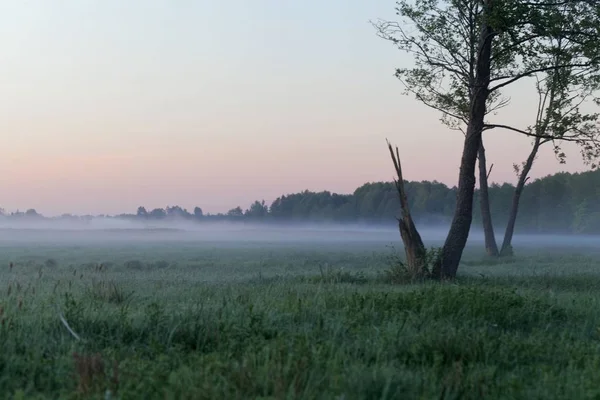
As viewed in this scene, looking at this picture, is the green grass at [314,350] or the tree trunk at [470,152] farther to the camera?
the tree trunk at [470,152]

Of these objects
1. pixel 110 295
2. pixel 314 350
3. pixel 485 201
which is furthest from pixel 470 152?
pixel 485 201

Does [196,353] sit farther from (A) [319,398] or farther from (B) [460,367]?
(B) [460,367]

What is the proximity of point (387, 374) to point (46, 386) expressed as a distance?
292 cm

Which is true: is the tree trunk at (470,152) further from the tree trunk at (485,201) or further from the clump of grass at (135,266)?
the tree trunk at (485,201)

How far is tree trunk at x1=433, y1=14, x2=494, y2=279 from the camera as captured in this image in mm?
19156

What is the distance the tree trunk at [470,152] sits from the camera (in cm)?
1916

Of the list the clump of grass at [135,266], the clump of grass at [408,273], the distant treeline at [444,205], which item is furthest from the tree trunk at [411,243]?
the distant treeline at [444,205]

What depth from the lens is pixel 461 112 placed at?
78.4 feet

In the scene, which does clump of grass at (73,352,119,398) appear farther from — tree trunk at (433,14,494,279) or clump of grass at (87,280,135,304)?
tree trunk at (433,14,494,279)

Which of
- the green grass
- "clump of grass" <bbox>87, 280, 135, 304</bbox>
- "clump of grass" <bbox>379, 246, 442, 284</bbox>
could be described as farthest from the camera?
"clump of grass" <bbox>379, 246, 442, 284</bbox>

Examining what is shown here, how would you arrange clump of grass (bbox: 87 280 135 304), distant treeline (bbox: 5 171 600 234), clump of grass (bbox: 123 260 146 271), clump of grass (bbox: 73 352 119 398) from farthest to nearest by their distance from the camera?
distant treeline (bbox: 5 171 600 234) < clump of grass (bbox: 123 260 146 271) < clump of grass (bbox: 87 280 135 304) < clump of grass (bbox: 73 352 119 398)

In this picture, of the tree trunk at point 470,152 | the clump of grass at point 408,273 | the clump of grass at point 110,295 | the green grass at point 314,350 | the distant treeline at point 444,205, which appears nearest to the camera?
the green grass at point 314,350

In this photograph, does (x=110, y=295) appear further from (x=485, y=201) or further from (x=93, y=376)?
(x=485, y=201)

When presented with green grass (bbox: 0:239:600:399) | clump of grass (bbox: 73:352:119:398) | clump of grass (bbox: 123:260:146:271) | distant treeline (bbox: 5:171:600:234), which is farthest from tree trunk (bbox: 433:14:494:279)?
distant treeline (bbox: 5:171:600:234)
